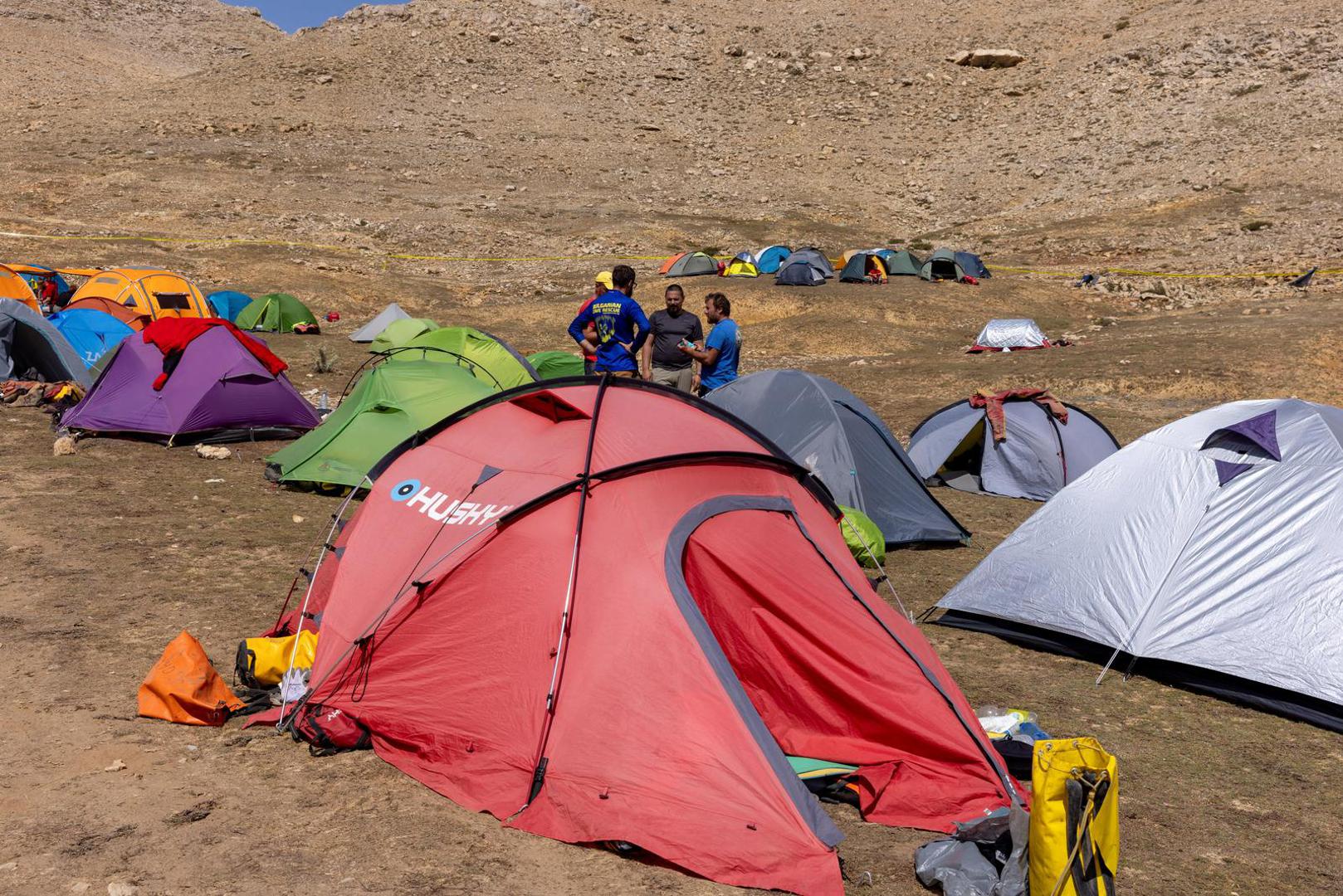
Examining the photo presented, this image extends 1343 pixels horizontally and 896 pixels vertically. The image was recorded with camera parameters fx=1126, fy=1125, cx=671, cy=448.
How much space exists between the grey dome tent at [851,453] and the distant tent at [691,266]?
21.1m

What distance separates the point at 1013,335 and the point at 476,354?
12383 millimetres

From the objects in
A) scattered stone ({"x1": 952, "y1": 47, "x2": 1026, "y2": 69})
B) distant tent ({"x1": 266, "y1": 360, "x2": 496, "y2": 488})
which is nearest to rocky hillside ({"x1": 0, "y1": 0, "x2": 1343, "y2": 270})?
scattered stone ({"x1": 952, "y1": 47, "x2": 1026, "y2": 69})

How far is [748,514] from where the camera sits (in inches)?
242

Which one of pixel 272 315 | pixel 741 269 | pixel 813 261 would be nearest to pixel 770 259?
pixel 741 269

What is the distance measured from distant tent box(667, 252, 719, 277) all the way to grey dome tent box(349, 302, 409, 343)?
31.6 feet

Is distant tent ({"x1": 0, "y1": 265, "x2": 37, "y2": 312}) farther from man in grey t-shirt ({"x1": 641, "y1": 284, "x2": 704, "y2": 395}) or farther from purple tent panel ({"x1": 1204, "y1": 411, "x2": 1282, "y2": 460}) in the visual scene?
purple tent panel ({"x1": 1204, "y1": 411, "x2": 1282, "y2": 460})

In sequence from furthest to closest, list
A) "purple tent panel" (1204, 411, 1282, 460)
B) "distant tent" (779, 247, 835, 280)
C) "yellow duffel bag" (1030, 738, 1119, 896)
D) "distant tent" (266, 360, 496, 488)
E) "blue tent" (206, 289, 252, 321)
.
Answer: "distant tent" (779, 247, 835, 280) < "blue tent" (206, 289, 252, 321) < "distant tent" (266, 360, 496, 488) < "purple tent panel" (1204, 411, 1282, 460) < "yellow duffel bag" (1030, 738, 1119, 896)

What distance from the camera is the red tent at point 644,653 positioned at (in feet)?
16.9

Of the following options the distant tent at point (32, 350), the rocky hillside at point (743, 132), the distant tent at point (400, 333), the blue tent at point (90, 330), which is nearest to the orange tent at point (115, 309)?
the blue tent at point (90, 330)

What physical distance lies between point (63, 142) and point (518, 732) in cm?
4261

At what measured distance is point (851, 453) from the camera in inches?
416

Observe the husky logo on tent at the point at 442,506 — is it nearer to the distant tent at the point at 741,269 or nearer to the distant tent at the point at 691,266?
the distant tent at the point at 691,266

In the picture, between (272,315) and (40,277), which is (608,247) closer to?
(272,315)

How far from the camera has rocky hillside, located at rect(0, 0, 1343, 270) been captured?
36.1 meters
